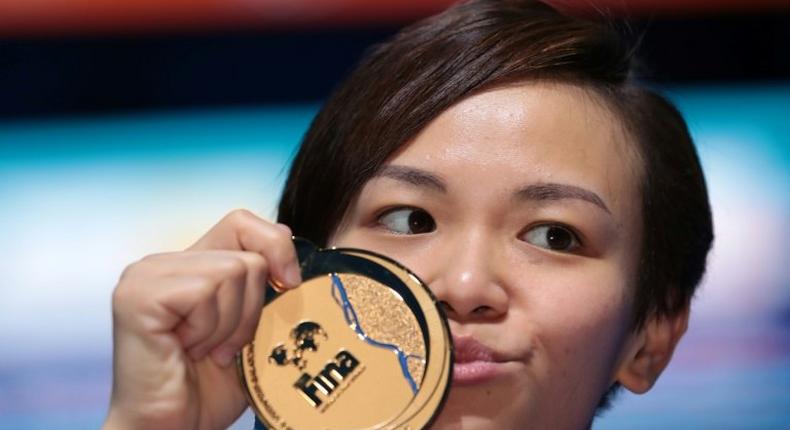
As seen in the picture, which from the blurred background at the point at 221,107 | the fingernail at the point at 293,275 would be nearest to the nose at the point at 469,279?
the fingernail at the point at 293,275

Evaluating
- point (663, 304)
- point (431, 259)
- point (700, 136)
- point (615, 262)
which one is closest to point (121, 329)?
point (431, 259)

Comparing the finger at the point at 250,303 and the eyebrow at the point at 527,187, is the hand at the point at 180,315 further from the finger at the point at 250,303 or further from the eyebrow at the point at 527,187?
the eyebrow at the point at 527,187

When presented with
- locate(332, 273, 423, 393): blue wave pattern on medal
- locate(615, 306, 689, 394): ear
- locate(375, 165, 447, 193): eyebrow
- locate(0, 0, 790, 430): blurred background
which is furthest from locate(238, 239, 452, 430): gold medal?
locate(0, 0, 790, 430): blurred background

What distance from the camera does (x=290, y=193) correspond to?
161cm

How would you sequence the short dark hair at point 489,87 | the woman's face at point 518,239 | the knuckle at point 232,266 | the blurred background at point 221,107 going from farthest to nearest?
the blurred background at point 221,107, the short dark hair at point 489,87, the woman's face at point 518,239, the knuckle at point 232,266

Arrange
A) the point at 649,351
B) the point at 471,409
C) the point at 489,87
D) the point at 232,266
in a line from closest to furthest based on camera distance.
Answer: the point at 232,266 < the point at 471,409 < the point at 489,87 < the point at 649,351

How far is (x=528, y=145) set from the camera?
4.54 ft

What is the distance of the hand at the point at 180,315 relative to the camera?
121cm

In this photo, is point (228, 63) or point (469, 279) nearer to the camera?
point (469, 279)

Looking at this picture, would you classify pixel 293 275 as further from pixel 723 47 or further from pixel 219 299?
pixel 723 47

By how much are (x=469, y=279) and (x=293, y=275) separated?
0.17 metres

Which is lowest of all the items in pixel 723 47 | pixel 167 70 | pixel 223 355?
pixel 223 355

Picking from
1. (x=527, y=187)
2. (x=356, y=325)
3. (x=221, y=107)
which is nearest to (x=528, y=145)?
(x=527, y=187)

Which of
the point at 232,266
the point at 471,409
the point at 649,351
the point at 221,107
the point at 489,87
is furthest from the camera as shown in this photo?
the point at 221,107
